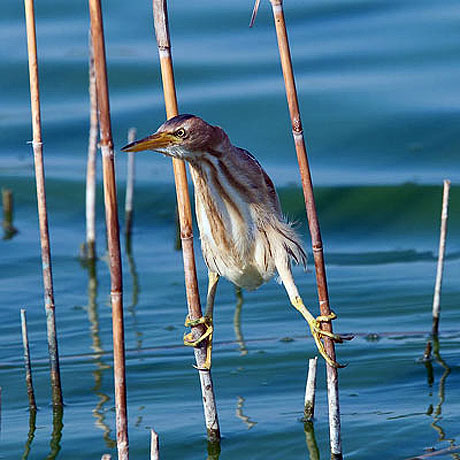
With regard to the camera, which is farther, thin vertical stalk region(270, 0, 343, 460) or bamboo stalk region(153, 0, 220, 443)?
bamboo stalk region(153, 0, 220, 443)

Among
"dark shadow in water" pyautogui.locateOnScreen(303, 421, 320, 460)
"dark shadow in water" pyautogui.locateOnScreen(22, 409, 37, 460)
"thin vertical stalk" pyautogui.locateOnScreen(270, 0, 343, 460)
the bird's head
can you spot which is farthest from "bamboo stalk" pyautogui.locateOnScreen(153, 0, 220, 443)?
"dark shadow in water" pyautogui.locateOnScreen(22, 409, 37, 460)

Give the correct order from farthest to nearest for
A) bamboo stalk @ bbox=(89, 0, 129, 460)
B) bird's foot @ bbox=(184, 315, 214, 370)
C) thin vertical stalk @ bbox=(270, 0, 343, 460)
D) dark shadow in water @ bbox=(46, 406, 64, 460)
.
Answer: dark shadow in water @ bbox=(46, 406, 64, 460) → bird's foot @ bbox=(184, 315, 214, 370) → thin vertical stalk @ bbox=(270, 0, 343, 460) → bamboo stalk @ bbox=(89, 0, 129, 460)

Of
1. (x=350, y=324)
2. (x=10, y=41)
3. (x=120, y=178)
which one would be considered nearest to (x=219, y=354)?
(x=350, y=324)

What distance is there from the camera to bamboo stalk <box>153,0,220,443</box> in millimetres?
3107

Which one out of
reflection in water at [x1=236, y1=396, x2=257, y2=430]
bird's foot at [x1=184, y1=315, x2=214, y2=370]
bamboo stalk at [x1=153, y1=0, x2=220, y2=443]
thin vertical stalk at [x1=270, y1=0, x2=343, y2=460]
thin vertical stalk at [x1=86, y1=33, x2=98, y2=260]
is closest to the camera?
thin vertical stalk at [x1=270, y1=0, x2=343, y2=460]

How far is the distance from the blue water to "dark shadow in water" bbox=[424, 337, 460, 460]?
1cm

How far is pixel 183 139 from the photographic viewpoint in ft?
9.53

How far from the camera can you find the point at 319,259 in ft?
10.3

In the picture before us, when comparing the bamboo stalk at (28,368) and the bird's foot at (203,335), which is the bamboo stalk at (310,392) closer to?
the bird's foot at (203,335)

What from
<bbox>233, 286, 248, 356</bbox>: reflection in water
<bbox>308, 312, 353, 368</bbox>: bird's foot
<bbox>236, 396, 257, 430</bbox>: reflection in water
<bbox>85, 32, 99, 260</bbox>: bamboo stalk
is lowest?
<bbox>236, 396, 257, 430</bbox>: reflection in water

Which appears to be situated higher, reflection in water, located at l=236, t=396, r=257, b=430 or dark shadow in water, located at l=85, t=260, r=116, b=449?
dark shadow in water, located at l=85, t=260, r=116, b=449

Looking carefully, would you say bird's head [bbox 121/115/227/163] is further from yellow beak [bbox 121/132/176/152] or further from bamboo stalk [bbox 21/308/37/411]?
bamboo stalk [bbox 21/308/37/411]

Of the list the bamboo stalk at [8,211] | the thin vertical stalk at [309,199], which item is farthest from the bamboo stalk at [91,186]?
the thin vertical stalk at [309,199]

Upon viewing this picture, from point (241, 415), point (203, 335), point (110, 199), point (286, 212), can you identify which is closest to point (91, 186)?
point (286, 212)
